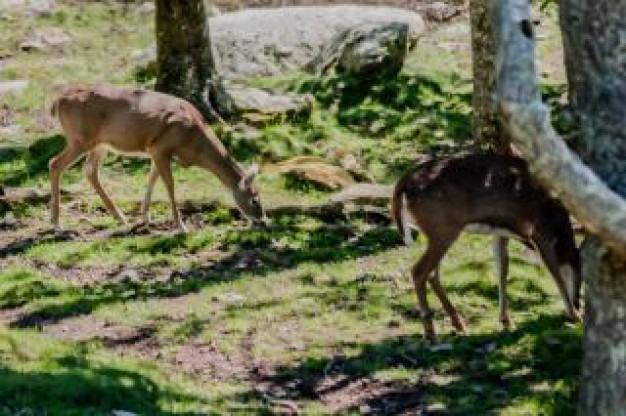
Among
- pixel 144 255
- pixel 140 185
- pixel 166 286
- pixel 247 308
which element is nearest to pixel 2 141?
pixel 140 185

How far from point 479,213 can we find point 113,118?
238 inches

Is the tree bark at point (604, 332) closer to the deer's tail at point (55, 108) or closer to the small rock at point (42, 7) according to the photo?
the deer's tail at point (55, 108)

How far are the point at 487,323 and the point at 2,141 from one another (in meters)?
9.46

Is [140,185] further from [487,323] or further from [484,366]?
[484,366]

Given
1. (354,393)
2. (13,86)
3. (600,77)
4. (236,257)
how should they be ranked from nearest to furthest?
1. (600,77)
2. (354,393)
3. (236,257)
4. (13,86)

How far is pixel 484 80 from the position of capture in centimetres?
1543

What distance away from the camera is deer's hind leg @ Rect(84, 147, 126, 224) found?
1566 cm

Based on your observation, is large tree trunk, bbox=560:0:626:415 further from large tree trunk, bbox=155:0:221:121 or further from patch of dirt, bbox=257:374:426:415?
large tree trunk, bbox=155:0:221:121

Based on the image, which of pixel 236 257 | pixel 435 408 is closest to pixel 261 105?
pixel 236 257

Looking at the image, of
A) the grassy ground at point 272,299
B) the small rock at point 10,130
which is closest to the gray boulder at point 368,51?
the grassy ground at point 272,299

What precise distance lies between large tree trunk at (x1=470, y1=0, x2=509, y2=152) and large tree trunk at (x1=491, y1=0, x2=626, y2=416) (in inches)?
287

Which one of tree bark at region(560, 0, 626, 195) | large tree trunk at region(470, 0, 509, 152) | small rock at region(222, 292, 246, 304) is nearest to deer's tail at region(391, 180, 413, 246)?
small rock at region(222, 292, 246, 304)

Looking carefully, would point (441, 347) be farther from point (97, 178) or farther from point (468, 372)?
point (97, 178)

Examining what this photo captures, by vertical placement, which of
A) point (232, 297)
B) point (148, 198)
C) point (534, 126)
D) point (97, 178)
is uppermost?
point (534, 126)
